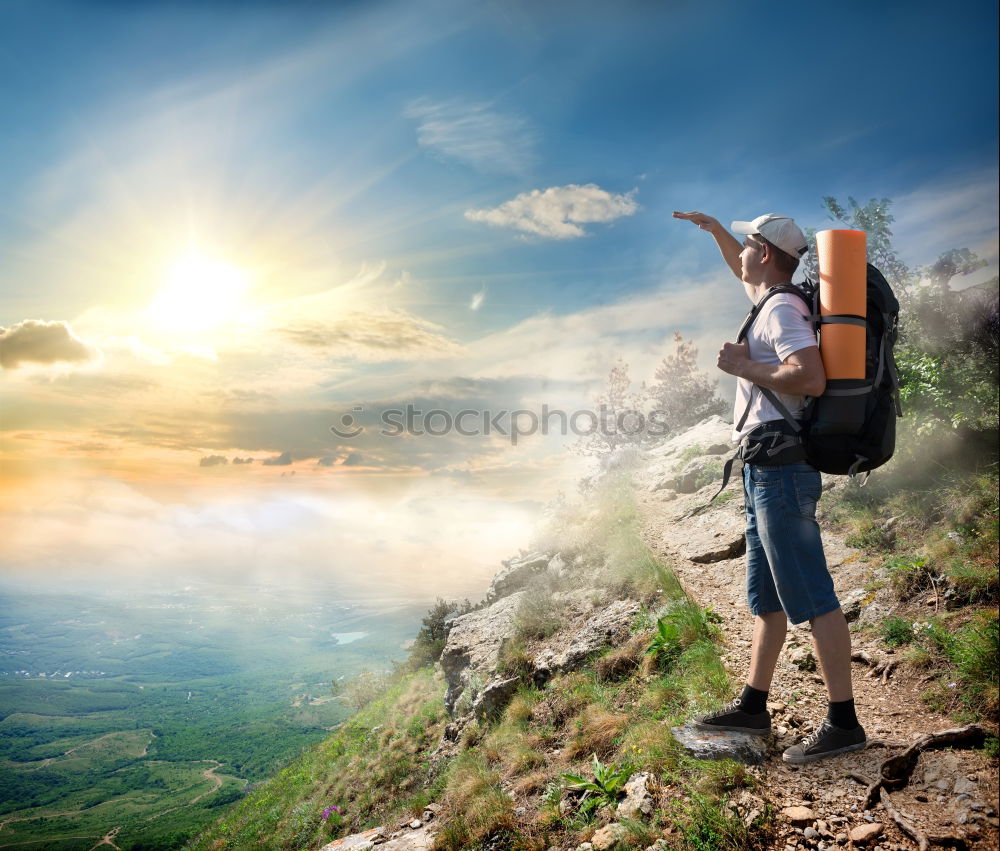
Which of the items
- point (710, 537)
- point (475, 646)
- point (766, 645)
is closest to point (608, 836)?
point (766, 645)

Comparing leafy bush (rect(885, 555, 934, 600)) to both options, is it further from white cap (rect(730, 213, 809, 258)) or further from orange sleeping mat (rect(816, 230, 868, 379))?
white cap (rect(730, 213, 809, 258))

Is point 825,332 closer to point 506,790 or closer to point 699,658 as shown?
point 699,658

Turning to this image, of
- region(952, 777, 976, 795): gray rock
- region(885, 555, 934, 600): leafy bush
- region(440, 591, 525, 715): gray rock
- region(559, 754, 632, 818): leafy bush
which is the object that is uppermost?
region(885, 555, 934, 600): leafy bush

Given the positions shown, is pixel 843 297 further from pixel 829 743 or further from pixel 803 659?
pixel 803 659

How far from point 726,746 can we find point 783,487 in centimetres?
194

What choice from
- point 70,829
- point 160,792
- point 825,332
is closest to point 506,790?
point 825,332

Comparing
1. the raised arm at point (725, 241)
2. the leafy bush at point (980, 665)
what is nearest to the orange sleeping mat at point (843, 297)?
the raised arm at point (725, 241)

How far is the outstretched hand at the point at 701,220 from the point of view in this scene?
420 centimetres

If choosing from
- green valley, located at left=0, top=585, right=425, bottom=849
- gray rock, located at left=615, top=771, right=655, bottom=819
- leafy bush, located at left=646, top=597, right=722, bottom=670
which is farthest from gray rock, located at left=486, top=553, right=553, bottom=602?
green valley, located at left=0, top=585, right=425, bottom=849

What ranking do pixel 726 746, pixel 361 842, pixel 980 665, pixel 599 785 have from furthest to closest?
1. pixel 361 842
2. pixel 599 785
3. pixel 980 665
4. pixel 726 746

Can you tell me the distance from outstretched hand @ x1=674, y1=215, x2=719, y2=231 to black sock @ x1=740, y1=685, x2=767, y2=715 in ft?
11.9

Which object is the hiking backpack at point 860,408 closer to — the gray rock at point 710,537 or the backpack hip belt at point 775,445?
the backpack hip belt at point 775,445

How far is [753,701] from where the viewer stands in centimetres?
354

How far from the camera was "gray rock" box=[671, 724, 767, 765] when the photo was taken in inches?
134
